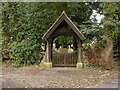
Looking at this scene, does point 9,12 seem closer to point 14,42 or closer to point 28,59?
point 14,42

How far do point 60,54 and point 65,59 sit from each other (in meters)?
0.57

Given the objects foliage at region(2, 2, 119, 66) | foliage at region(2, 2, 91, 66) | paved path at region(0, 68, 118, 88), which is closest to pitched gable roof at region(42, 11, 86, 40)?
foliage at region(2, 2, 119, 66)

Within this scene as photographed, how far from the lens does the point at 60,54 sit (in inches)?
468

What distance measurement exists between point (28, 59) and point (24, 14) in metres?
3.90

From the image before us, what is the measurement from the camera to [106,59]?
10.7 meters

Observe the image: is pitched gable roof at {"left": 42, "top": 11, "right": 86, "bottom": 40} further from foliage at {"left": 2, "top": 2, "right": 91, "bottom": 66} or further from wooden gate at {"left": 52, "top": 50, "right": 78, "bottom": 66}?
foliage at {"left": 2, "top": 2, "right": 91, "bottom": 66}

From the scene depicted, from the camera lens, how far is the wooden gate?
1177 centimetres

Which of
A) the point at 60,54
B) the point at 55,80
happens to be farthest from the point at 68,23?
the point at 55,80

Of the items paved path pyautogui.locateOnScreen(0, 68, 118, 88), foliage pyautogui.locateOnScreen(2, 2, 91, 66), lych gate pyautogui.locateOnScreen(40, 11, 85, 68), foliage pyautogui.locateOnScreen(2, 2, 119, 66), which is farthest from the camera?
foliage pyautogui.locateOnScreen(2, 2, 91, 66)

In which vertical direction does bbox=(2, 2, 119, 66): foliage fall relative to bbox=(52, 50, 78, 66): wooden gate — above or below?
above

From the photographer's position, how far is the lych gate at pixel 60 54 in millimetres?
10727

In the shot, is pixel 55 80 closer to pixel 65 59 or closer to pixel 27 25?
pixel 65 59

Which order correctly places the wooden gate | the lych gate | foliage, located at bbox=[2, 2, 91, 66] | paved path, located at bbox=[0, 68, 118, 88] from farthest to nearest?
1. foliage, located at bbox=[2, 2, 91, 66]
2. the wooden gate
3. the lych gate
4. paved path, located at bbox=[0, 68, 118, 88]

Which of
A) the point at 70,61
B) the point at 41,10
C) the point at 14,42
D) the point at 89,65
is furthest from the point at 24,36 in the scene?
the point at 89,65
